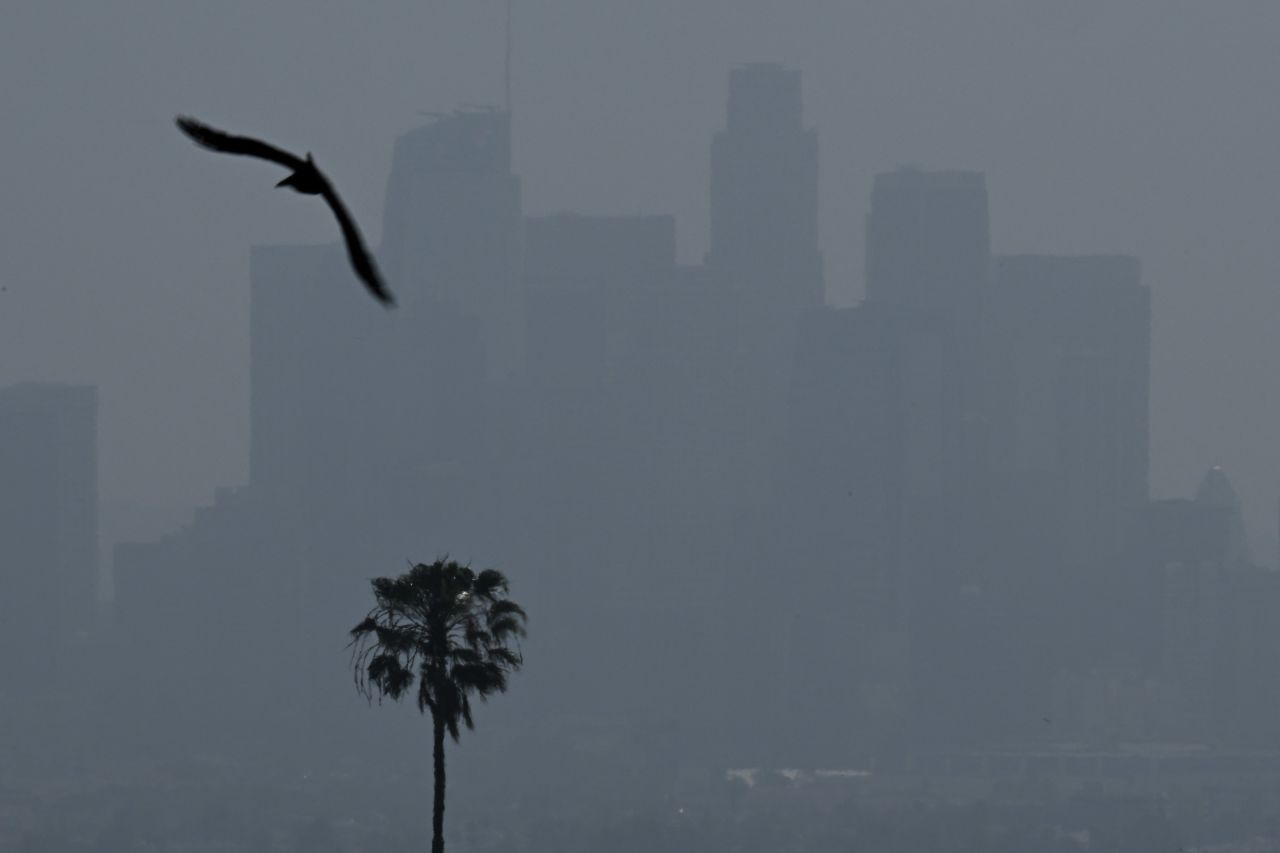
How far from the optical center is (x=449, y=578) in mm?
50406

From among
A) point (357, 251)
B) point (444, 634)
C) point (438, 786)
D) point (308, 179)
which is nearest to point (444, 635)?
point (444, 634)

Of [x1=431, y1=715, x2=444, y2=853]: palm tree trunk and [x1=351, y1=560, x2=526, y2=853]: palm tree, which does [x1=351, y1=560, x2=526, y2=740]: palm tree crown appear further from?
[x1=431, y1=715, x2=444, y2=853]: palm tree trunk

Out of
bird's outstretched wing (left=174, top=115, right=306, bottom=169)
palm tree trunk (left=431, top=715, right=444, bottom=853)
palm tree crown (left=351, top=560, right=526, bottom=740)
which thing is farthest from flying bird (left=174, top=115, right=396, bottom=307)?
palm tree trunk (left=431, top=715, right=444, bottom=853)

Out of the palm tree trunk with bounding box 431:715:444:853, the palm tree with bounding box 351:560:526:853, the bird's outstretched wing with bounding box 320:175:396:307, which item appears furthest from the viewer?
the palm tree trunk with bounding box 431:715:444:853

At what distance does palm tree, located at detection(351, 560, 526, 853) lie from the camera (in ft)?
165

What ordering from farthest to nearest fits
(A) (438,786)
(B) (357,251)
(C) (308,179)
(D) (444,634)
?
(A) (438,786), (D) (444,634), (C) (308,179), (B) (357,251)

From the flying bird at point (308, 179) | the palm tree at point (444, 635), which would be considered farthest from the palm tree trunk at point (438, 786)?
the flying bird at point (308, 179)

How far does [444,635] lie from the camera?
50844 mm

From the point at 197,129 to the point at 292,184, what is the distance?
64cm

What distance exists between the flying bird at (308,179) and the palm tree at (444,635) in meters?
37.2

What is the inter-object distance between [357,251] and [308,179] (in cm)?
81

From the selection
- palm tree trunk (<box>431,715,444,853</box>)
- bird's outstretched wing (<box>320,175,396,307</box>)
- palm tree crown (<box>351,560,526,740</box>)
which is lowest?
palm tree trunk (<box>431,715,444,853</box>)

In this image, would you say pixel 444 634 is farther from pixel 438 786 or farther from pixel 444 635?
pixel 438 786

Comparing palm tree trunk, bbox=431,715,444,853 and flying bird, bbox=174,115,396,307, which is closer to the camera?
flying bird, bbox=174,115,396,307
